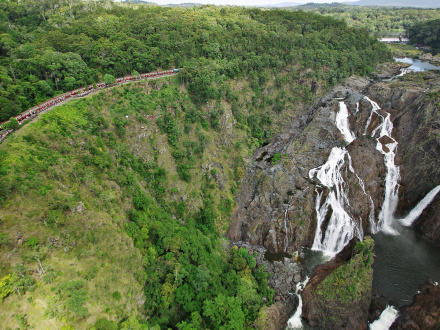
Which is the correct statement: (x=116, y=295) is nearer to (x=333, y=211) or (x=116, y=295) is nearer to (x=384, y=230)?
(x=333, y=211)

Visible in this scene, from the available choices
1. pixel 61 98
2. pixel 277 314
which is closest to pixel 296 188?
pixel 277 314

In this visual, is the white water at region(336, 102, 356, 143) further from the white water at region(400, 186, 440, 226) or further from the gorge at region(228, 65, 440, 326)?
the white water at region(400, 186, 440, 226)

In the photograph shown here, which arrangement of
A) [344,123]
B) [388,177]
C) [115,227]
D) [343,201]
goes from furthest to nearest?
[344,123], [388,177], [343,201], [115,227]

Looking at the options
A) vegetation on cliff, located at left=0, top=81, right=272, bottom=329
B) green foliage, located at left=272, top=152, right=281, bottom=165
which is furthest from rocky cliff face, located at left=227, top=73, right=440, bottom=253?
vegetation on cliff, located at left=0, top=81, right=272, bottom=329

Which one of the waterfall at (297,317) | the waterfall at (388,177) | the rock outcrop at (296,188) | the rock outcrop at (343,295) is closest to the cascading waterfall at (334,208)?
the rock outcrop at (296,188)

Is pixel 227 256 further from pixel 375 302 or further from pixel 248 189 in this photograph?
pixel 375 302

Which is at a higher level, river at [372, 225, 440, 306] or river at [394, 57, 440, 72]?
river at [394, 57, 440, 72]
